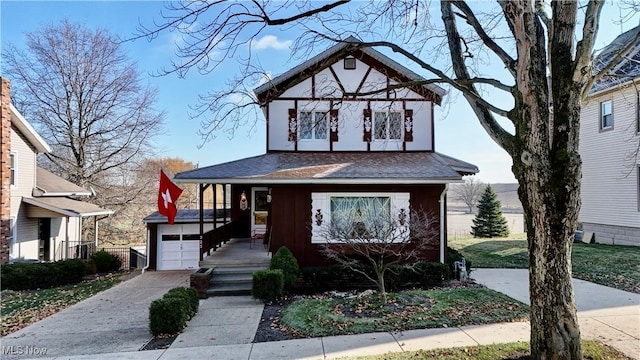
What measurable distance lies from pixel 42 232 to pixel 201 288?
12.2m

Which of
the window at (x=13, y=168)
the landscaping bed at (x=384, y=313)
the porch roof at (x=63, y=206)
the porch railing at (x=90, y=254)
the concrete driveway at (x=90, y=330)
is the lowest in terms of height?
the porch railing at (x=90, y=254)

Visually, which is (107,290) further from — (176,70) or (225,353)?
(176,70)

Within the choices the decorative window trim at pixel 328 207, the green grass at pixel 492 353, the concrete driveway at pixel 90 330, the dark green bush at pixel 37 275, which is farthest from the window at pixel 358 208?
the dark green bush at pixel 37 275

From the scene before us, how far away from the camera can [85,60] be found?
20641 mm

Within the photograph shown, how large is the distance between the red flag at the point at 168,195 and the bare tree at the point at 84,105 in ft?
42.4

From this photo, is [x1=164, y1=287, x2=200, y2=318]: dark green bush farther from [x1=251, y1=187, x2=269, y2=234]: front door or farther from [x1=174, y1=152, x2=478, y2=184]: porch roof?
[x1=251, y1=187, x2=269, y2=234]: front door

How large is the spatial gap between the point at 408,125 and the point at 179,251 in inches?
425

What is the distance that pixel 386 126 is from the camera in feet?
40.6

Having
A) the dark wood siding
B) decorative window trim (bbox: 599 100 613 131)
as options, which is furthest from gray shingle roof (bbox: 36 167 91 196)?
decorative window trim (bbox: 599 100 613 131)

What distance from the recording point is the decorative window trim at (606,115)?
15.3 m

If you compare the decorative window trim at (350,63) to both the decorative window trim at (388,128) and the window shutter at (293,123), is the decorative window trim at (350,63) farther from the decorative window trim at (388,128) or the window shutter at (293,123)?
the window shutter at (293,123)

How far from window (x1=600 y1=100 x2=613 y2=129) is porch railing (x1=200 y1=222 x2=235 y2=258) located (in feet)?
53.9

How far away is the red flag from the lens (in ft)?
34.0

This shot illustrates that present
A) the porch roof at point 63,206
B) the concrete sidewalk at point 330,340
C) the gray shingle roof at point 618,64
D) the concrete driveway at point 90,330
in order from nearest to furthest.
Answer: the gray shingle roof at point 618,64 < the concrete sidewalk at point 330,340 < the concrete driveway at point 90,330 < the porch roof at point 63,206
